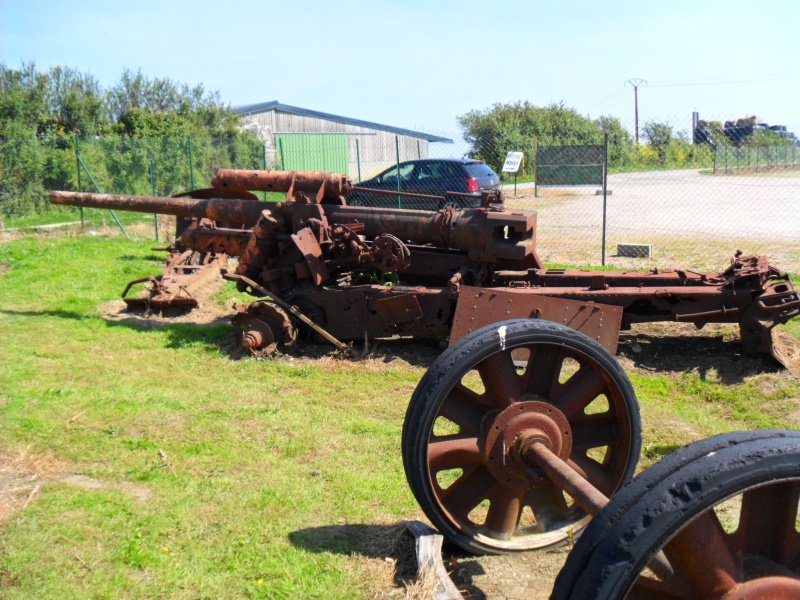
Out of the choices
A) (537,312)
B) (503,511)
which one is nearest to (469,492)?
(503,511)

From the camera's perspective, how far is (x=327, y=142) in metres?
22.1

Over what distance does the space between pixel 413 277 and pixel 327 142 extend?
1468 cm

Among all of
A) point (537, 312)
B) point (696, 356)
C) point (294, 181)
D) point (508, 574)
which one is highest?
point (294, 181)

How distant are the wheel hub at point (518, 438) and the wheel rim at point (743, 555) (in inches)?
40.2

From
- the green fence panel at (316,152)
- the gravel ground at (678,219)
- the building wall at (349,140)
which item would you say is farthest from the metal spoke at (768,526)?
the green fence panel at (316,152)

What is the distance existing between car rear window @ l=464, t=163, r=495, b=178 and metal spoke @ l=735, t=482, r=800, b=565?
47.5ft

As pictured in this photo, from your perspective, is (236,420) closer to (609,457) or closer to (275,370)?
(275,370)

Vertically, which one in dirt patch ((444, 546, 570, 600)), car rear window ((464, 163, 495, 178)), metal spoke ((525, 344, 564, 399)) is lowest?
dirt patch ((444, 546, 570, 600))

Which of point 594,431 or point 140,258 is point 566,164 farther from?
point 594,431

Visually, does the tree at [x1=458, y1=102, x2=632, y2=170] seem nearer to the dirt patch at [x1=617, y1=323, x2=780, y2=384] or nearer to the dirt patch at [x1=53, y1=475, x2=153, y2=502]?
the dirt patch at [x1=617, y1=323, x2=780, y2=384]

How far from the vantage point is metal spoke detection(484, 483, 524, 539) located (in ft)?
11.5

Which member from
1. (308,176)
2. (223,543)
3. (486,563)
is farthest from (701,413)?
(308,176)

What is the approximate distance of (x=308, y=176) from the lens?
8570 mm

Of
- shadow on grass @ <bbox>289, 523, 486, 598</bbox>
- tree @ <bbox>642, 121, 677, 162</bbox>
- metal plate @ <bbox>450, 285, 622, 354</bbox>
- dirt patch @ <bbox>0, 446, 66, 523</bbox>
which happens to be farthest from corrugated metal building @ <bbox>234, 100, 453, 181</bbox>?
shadow on grass @ <bbox>289, 523, 486, 598</bbox>
